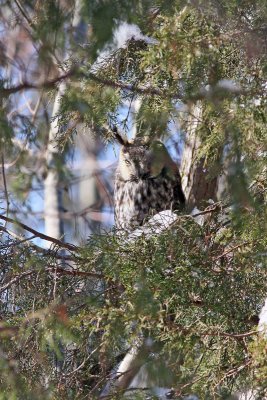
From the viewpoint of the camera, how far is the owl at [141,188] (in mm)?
5035

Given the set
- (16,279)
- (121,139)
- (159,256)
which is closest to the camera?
(159,256)

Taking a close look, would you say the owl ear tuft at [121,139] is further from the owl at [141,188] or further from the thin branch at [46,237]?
the thin branch at [46,237]

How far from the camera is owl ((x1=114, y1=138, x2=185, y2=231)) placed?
5035 mm

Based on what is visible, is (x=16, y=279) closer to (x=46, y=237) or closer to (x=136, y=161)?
(x=46, y=237)

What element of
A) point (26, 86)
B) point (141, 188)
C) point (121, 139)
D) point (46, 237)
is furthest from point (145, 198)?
point (26, 86)

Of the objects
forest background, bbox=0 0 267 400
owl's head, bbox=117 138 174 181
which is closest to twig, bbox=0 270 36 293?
forest background, bbox=0 0 267 400

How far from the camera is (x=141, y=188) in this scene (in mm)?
5105

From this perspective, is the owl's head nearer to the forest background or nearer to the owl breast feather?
the owl breast feather

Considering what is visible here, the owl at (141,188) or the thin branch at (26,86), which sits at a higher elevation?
the owl at (141,188)

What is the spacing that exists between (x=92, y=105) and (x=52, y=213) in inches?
126

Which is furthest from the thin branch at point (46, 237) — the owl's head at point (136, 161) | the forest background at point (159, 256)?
the owl's head at point (136, 161)

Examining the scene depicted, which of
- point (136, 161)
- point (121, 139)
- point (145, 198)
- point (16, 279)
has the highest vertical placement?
point (121, 139)

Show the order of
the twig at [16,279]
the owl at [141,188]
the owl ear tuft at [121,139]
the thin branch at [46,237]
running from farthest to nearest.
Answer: the owl at [141,188] → the owl ear tuft at [121,139] → the twig at [16,279] → the thin branch at [46,237]

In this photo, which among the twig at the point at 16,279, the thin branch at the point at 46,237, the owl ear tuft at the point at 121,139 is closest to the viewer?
the thin branch at the point at 46,237
